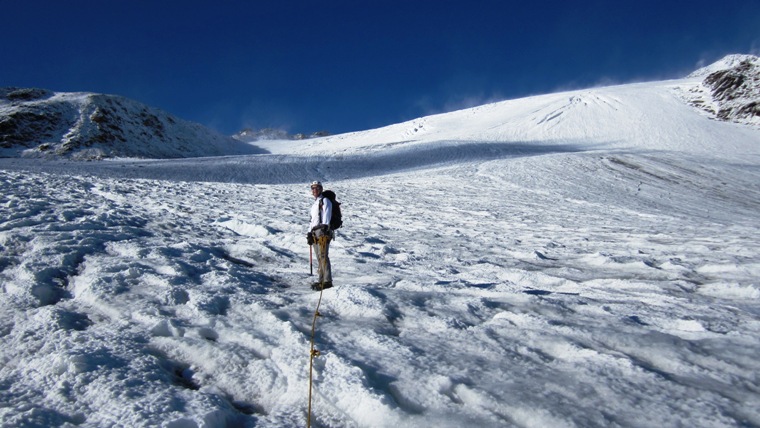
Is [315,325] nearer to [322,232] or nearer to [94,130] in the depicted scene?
[322,232]

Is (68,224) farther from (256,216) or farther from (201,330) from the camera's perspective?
(201,330)

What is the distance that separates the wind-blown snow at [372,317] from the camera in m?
3.26

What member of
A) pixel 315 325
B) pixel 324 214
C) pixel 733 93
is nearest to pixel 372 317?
pixel 315 325

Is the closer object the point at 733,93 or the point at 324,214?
the point at 324,214

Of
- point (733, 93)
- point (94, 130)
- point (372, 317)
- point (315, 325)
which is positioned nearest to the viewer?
point (315, 325)

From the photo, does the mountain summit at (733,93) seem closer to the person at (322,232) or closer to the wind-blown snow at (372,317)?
the wind-blown snow at (372,317)

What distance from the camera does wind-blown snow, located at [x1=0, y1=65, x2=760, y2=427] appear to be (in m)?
3.26

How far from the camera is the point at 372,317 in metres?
5.00

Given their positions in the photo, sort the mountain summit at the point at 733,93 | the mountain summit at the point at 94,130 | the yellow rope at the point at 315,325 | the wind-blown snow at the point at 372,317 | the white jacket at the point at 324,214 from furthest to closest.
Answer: the mountain summit at the point at 733,93, the mountain summit at the point at 94,130, the white jacket at the point at 324,214, the yellow rope at the point at 315,325, the wind-blown snow at the point at 372,317

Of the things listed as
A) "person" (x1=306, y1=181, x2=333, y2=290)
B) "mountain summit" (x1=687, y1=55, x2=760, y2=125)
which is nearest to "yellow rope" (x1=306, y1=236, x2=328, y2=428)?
"person" (x1=306, y1=181, x2=333, y2=290)

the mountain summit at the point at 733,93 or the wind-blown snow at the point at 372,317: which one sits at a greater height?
the mountain summit at the point at 733,93

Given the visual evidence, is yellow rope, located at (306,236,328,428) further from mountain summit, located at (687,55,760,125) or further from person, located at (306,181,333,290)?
mountain summit, located at (687,55,760,125)

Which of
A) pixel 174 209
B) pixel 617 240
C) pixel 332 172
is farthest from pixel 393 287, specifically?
pixel 332 172

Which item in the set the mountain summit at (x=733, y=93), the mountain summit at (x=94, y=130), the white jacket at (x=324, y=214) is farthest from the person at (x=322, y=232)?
the mountain summit at (x=733, y=93)
